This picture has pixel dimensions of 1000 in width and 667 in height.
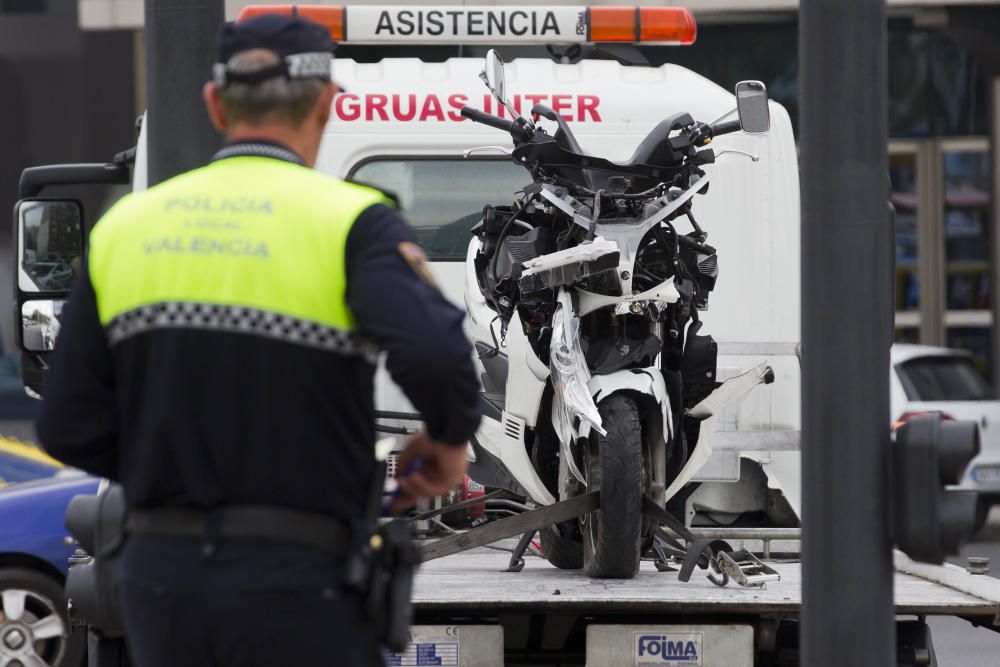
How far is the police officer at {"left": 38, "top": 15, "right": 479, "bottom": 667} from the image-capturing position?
289 cm

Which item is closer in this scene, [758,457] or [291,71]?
[291,71]

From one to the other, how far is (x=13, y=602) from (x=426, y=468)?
486 centimetres

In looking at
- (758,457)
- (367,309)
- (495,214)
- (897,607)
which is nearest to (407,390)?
(367,309)

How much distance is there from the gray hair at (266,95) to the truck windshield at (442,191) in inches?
185


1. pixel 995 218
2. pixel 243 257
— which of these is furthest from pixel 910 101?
pixel 243 257

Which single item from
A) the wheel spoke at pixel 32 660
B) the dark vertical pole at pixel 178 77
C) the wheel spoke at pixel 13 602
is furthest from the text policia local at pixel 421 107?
the dark vertical pole at pixel 178 77

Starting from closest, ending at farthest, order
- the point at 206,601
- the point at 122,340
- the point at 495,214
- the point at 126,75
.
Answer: the point at 206,601 → the point at 122,340 → the point at 495,214 → the point at 126,75

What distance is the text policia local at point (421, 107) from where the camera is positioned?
25.6ft

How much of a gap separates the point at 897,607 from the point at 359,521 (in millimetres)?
2937

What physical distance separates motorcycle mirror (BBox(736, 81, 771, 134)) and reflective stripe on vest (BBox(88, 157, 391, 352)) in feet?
11.4

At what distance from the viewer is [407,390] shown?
2973mm

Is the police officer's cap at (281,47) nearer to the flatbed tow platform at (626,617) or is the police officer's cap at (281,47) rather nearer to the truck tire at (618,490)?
the flatbed tow platform at (626,617)

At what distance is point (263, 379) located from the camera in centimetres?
292

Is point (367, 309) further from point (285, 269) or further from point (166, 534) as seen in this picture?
point (166, 534)
